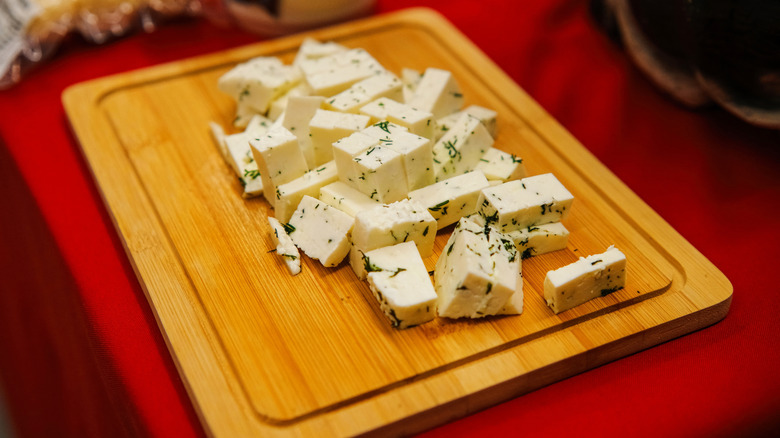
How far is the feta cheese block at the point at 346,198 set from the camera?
154cm

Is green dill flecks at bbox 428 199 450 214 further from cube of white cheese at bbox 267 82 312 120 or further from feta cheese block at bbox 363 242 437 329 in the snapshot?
cube of white cheese at bbox 267 82 312 120

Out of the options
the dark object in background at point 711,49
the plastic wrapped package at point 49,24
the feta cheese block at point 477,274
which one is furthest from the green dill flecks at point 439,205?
the plastic wrapped package at point 49,24

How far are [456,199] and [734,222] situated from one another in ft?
2.41

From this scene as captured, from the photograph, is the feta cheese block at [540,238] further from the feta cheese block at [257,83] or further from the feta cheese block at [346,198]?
the feta cheese block at [257,83]

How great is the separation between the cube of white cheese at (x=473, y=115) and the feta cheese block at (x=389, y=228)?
35cm

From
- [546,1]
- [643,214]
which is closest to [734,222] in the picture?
[643,214]

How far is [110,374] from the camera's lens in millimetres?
1417

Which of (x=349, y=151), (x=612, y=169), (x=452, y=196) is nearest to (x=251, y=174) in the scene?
(x=349, y=151)

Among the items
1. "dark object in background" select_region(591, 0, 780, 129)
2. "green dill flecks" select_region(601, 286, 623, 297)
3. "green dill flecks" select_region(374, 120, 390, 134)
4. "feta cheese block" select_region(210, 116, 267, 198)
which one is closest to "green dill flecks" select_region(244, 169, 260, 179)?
"feta cheese block" select_region(210, 116, 267, 198)

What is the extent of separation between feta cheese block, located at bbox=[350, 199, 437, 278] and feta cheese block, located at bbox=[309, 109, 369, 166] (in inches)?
10.5

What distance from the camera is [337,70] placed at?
6.12 feet

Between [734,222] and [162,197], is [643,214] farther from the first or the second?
[162,197]

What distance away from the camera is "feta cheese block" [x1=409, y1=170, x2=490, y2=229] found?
156 centimetres

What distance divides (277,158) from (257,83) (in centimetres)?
35
